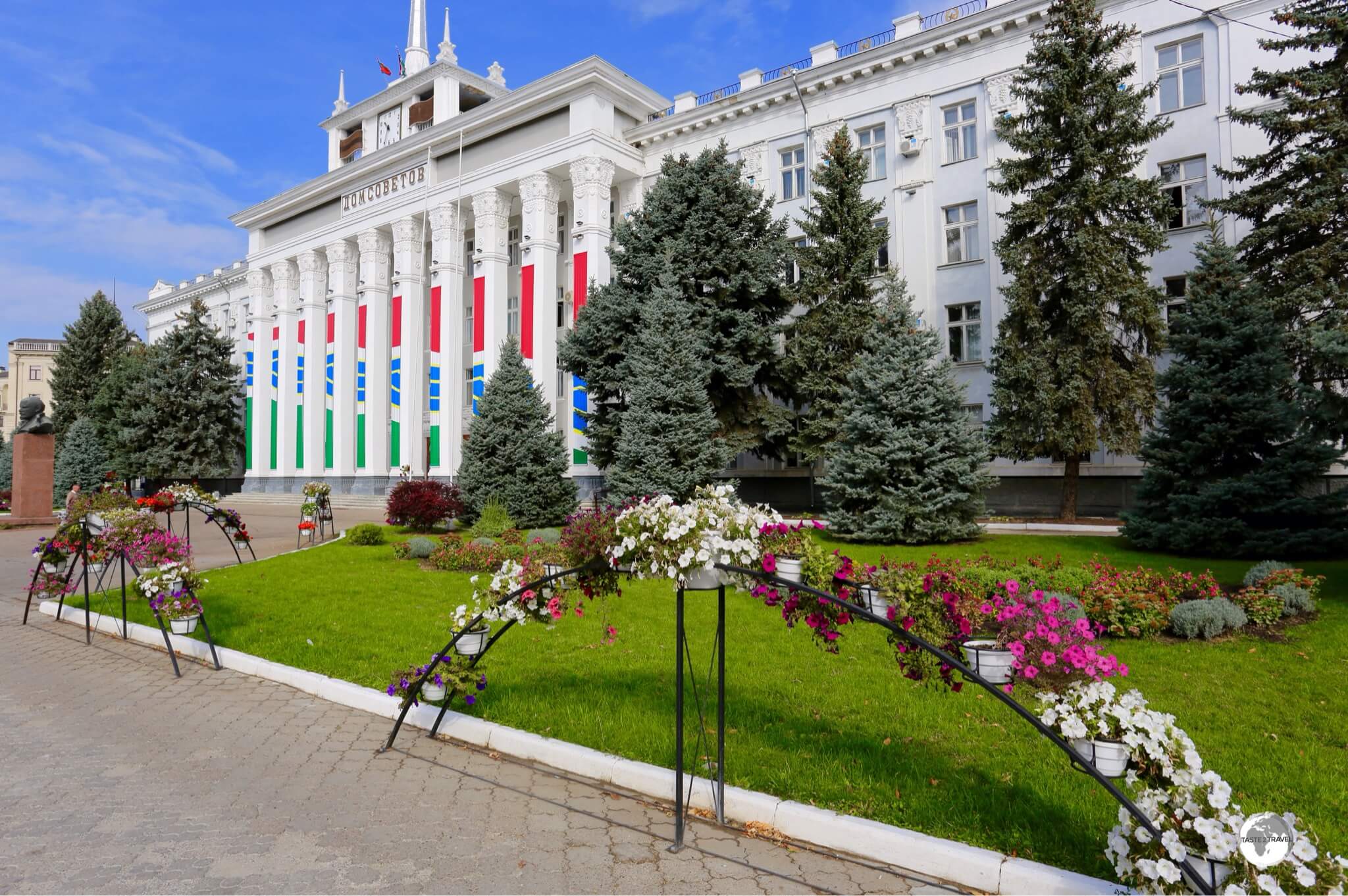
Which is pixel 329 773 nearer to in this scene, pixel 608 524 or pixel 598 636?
pixel 608 524

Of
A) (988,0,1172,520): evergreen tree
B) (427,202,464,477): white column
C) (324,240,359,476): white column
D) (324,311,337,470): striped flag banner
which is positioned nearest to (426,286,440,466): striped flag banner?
(427,202,464,477): white column

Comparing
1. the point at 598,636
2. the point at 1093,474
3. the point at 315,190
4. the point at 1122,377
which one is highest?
the point at 315,190

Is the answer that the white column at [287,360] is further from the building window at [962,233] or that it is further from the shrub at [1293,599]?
the shrub at [1293,599]

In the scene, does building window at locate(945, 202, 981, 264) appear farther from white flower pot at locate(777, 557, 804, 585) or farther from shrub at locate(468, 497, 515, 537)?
white flower pot at locate(777, 557, 804, 585)

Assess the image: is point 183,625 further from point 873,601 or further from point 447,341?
point 447,341

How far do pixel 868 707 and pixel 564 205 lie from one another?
34421 mm

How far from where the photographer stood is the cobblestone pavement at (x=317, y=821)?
372 centimetres

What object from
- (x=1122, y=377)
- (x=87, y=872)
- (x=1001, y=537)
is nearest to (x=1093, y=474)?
(x=1122, y=377)

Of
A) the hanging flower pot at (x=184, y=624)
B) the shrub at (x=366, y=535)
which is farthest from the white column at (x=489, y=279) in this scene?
the hanging flower pot at (x=184, y=624)

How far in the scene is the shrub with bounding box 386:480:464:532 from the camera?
21.9 metres

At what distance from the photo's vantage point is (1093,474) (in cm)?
2298

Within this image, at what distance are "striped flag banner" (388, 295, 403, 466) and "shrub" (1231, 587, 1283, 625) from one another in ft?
111

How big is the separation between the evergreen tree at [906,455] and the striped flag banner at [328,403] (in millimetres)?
32419

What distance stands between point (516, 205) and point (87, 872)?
36108 mm
